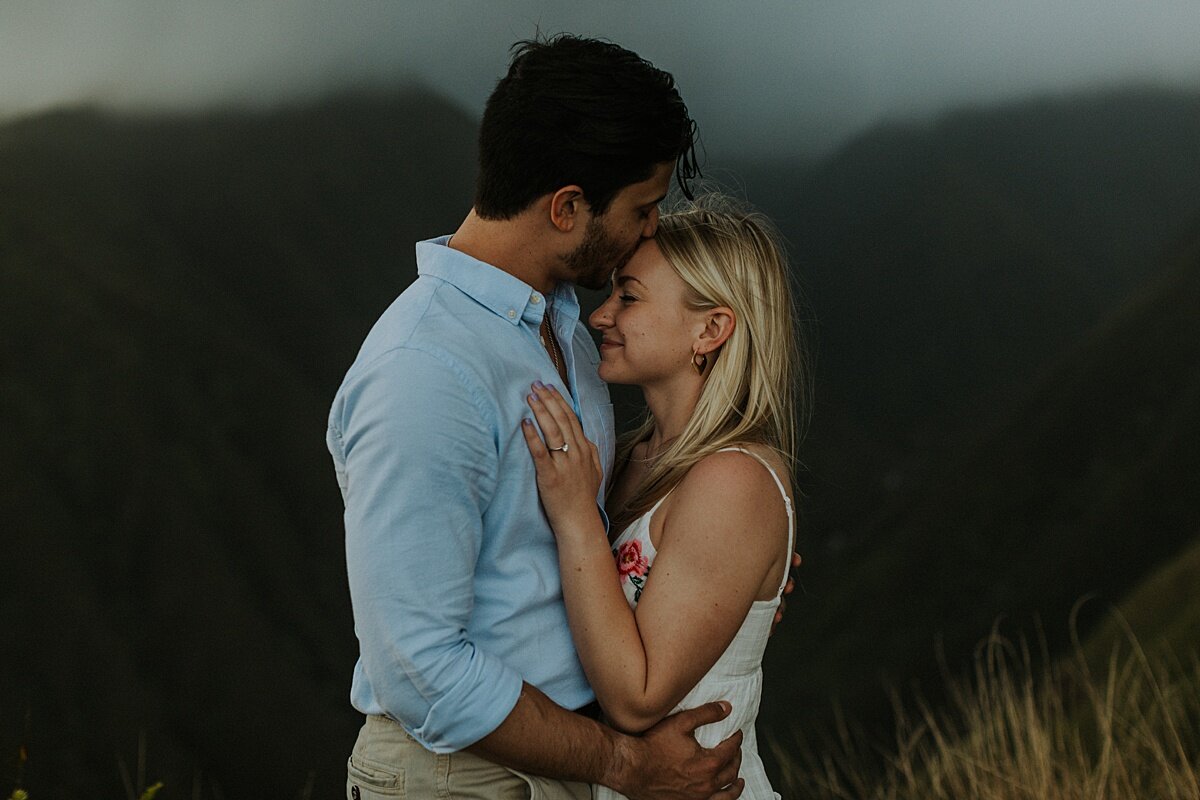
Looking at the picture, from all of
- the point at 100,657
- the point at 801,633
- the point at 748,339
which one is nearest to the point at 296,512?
the point at 100,657

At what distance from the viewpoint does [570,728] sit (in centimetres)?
153

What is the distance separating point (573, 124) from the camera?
1.56 meters

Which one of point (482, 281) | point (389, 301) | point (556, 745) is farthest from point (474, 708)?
point (389, 301)

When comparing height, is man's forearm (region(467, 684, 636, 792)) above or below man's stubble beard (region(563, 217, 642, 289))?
below

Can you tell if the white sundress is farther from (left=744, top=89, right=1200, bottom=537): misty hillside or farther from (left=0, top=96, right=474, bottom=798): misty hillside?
(left=744, top=89, right=1200, bottom=537): misty hillside

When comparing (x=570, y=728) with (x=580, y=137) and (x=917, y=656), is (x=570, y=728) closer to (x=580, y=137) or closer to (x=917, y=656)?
(x=580, y=137)

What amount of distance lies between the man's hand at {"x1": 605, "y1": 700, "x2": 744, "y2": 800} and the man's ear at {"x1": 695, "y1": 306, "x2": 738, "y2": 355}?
20.0 inches

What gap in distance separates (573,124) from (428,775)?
83 centimetres

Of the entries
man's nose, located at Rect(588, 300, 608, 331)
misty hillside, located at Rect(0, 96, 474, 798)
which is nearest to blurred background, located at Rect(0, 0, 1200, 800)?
misty hillside, located at Rect(0, 96, 474, 798)

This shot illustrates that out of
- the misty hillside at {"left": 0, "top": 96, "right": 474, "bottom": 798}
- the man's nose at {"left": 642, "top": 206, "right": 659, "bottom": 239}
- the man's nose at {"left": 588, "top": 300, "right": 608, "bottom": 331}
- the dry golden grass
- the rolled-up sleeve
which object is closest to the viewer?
the rolled-up sleeve

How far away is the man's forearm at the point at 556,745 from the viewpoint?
4.83ft

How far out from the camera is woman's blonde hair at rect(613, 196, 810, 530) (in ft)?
5.91

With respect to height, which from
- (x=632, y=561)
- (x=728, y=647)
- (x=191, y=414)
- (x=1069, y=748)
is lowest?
(x=1069, y=748)

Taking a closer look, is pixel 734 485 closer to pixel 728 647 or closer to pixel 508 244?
pixel 728 647
